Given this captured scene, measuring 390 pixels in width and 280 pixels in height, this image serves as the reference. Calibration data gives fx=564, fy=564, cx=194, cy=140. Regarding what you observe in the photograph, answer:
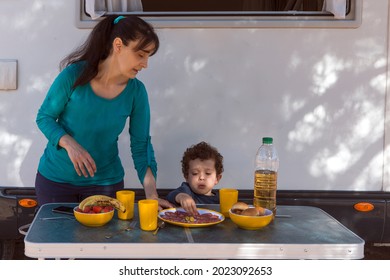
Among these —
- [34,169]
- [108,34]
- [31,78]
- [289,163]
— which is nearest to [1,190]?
[34,169]

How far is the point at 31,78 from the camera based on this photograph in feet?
11.5

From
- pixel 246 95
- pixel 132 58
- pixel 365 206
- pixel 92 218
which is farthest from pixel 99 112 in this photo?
pixel 365 206

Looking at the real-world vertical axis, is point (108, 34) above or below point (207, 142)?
above

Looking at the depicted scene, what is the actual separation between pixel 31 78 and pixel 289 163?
171 centimetres

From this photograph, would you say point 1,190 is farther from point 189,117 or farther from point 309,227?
point 309,227

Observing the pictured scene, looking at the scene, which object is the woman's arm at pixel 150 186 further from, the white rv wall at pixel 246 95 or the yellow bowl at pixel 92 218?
the white rv wall at pixel 246 95

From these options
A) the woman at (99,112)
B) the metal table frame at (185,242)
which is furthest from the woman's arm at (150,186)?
the metal table frame at (185,242)

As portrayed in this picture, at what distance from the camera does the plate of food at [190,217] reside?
237cm

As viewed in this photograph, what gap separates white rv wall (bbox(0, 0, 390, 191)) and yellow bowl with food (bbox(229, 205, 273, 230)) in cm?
122

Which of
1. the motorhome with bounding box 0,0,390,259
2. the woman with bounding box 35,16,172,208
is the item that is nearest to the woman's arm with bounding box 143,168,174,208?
the woman with bounding box 35,16,172,208

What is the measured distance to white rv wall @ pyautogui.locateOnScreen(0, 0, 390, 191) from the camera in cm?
350

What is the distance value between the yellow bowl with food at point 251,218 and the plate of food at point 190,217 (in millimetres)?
90

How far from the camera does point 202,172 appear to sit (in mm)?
3279

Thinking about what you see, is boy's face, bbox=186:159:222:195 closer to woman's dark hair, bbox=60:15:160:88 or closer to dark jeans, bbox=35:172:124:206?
dark jeans, bbox=35:172:124:206
